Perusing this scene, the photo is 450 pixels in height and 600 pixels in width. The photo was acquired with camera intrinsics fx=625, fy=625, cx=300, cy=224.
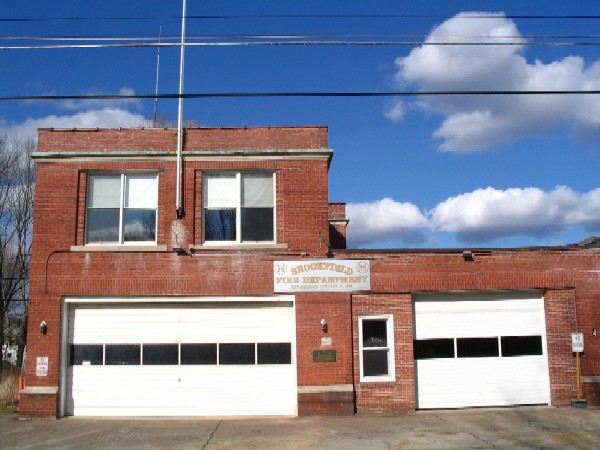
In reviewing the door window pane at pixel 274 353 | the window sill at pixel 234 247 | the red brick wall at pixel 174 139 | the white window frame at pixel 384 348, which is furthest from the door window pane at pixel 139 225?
the white window frame at pixel 384 348

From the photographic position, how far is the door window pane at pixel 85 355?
586 inches

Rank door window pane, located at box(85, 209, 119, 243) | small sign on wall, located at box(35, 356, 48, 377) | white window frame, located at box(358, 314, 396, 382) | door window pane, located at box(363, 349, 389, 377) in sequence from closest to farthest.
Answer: small sign on wall, located at box(35, 356, 48, 377), white window frame, located at box(358, 314, 396, 382), door window pane, located at box(363, 349, 389, 377), door window pane, located at box(85, 209, 119, 243)

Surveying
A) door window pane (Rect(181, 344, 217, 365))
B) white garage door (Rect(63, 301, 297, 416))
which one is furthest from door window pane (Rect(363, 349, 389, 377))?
door window pane (Rect(181, 344, 217, 365))

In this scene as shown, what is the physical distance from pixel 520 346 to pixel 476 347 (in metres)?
1.13

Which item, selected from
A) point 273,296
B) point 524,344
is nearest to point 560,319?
point 524,344

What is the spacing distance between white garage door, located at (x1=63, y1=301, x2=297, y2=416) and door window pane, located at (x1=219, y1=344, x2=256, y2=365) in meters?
0.02

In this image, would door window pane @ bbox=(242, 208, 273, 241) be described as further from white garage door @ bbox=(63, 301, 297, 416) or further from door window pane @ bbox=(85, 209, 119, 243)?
door window pane @ bbox=(85, 209, 119, 243)

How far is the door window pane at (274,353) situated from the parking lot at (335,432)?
53.6 inches

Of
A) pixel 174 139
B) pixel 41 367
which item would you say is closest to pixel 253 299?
pixel 174 139

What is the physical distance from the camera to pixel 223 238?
50.3 feet

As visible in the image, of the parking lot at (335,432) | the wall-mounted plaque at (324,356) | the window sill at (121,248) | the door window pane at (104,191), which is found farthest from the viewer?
the door window pane at (104,191)

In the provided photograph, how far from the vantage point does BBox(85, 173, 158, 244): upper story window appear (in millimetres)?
15289

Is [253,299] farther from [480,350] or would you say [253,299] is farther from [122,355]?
[480,350]

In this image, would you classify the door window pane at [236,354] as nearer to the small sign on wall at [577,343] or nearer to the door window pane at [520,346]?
the door window pane at [520,346]
